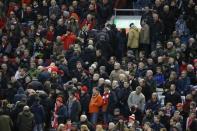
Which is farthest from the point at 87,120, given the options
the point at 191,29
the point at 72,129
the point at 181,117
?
the point at 191,29

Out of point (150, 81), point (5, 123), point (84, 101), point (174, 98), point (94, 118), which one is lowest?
point (94, 118)

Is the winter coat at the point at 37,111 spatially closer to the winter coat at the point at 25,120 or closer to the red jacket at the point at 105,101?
the winter coat at the point at 25,120

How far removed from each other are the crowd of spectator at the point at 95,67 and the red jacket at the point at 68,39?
1.6 inches

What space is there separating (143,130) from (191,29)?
8368mm

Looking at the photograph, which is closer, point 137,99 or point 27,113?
point 27,113

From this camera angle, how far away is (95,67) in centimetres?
3556

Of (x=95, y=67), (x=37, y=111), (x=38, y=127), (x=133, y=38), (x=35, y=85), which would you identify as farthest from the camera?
(x=133, y=38)

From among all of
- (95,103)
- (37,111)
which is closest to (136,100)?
(95,103)

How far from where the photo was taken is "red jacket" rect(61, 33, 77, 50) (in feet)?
127

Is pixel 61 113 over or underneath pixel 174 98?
underneath

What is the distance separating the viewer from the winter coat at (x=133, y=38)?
38062 mm

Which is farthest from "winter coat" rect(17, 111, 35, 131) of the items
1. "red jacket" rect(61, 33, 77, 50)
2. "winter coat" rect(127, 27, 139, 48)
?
"winter coat" rect(127, 27, 139, 48)

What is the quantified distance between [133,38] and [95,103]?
5.44 meters

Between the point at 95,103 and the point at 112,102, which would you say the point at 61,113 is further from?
the point at 112,102
